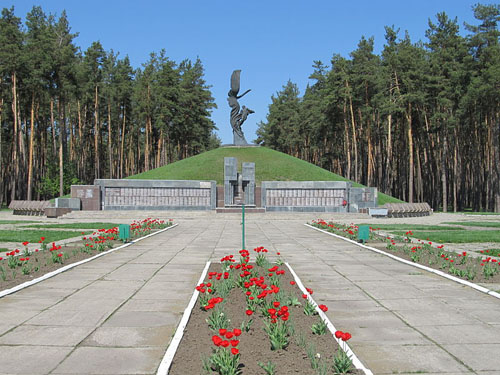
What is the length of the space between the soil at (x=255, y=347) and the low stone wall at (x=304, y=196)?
26.8 metres

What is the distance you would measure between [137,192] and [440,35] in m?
35.4

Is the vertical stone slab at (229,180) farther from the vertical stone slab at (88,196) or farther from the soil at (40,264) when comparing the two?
the soil at (40,264)

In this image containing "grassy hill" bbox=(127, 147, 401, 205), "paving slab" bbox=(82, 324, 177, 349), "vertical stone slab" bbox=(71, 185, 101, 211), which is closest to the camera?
"paving slab" bbox=(82, 324, 177, 349)

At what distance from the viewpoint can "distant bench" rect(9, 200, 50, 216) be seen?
30922mm

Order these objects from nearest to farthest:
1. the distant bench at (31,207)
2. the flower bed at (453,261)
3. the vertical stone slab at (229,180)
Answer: the flower bed at (453,261), the distant bench at (31,207), the vertical stone slab at (229,180)

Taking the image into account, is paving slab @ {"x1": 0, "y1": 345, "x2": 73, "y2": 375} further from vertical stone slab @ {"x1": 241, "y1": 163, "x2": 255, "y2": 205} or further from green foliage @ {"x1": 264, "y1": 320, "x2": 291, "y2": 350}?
vertical stone slab @ {"x1": 241, "y1": 163, "x2": 255, "y2": 205}

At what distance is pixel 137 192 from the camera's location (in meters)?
31.7

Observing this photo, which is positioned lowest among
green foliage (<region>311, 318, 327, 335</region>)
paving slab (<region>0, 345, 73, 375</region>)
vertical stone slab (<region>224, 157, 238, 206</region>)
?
paving slab (<region>0, 345, 73, 375</region>)

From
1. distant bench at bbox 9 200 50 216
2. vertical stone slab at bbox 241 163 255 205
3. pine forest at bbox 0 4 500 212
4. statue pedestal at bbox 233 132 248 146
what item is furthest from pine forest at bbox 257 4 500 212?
distant bench at bbox 9 200 50 216

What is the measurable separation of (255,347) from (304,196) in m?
28.5

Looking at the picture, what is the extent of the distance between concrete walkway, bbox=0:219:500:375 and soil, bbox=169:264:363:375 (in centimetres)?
25

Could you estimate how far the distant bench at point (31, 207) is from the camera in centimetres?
3092

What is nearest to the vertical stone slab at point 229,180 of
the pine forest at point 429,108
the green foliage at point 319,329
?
the pine forest at point 429,108

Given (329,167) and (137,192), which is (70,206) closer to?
(137,192)
